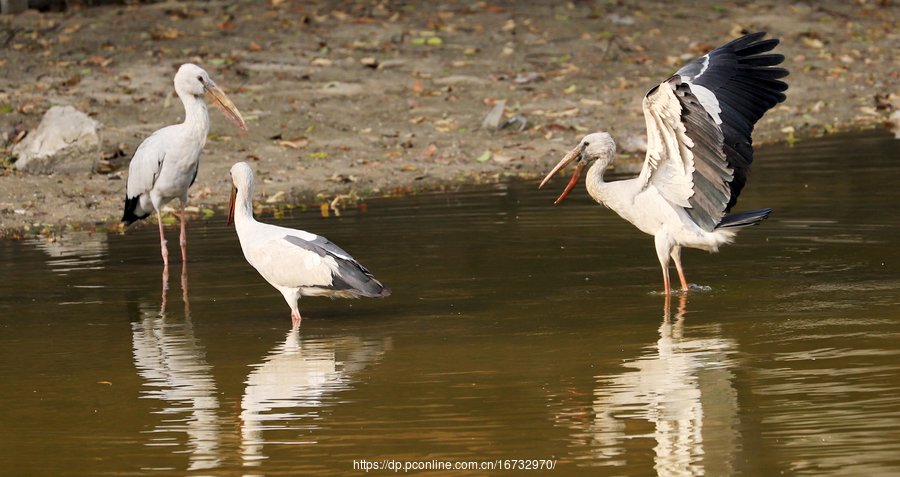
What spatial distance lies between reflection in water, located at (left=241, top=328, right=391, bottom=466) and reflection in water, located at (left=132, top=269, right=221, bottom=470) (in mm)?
154

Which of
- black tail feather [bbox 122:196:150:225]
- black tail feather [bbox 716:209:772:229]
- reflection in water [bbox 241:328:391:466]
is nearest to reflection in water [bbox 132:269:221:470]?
reflection in water [bbox 241:328:391:466]

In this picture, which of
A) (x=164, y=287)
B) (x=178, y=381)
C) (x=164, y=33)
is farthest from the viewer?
(x=164, y=33)

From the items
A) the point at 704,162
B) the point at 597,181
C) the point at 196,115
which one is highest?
the point at 196,115

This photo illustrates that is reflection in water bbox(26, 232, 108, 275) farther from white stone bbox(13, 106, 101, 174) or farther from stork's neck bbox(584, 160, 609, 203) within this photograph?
stork's neck bbox(584, 160, 609, 203)

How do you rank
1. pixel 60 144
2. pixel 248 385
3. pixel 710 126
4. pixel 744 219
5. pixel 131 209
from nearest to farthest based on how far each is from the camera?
1. pixel 248 385
2. pixel 710 126
3. pixel 744 219
4. pixel 131 209
5. pixel 60 144

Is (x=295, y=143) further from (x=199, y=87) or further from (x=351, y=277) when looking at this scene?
(x=351, y=277)

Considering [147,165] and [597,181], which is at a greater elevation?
[147,165]

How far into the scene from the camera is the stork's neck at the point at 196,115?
928 cm

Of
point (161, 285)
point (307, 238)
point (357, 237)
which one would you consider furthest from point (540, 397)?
point (357, 237)

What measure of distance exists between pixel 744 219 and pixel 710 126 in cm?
72

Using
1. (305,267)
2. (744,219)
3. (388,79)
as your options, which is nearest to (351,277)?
(305,267)

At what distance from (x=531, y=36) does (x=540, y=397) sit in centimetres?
1462

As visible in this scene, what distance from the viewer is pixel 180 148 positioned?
9.25m

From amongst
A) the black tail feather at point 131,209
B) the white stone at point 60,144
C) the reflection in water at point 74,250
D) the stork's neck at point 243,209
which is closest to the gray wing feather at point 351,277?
the stork's neck at point 243,209
